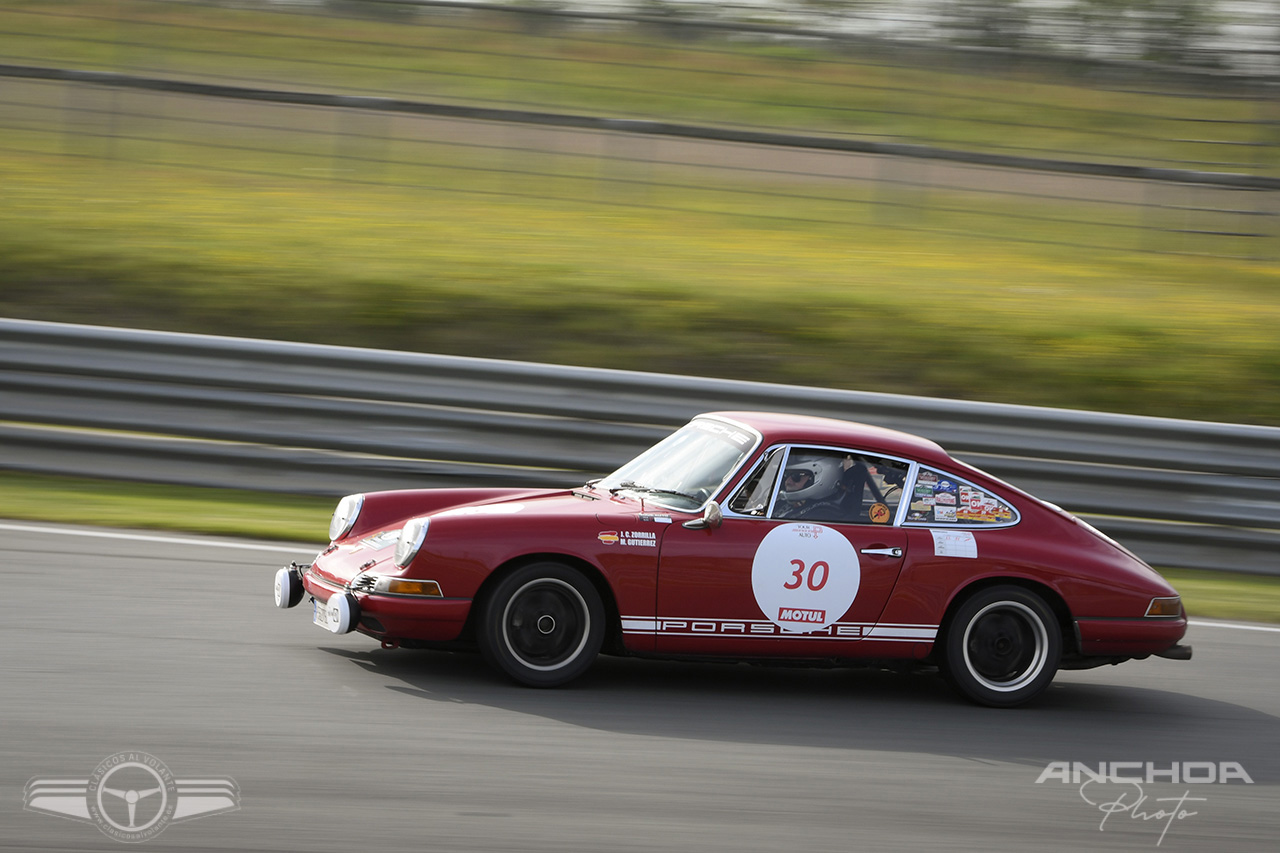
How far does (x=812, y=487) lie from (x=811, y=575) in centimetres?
41

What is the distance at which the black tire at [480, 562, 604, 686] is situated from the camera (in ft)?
17.3

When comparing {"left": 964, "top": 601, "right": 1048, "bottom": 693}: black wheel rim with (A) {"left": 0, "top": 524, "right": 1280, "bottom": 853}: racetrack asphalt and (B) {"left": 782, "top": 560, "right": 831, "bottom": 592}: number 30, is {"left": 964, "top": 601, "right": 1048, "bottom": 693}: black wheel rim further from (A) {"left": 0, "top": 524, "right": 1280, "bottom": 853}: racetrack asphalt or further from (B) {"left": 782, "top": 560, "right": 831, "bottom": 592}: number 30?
(B) {"left": 782, "top": 560, "right": 831, "bottom": 592}: number 30

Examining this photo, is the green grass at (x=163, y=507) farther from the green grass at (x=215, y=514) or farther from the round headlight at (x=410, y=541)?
the round headlight at (x=410, y=541)

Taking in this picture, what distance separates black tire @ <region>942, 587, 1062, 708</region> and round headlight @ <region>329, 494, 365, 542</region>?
2.71 meters

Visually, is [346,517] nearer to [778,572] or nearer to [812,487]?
[778,572]

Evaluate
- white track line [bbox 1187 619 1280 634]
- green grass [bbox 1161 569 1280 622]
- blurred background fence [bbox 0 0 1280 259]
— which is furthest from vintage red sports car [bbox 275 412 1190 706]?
blurred background fence [bbox 0 0 1280 259]

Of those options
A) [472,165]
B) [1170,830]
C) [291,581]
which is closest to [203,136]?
[472,165]

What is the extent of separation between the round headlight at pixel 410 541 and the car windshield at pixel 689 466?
1.05 meters

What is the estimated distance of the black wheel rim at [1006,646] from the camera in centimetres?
575

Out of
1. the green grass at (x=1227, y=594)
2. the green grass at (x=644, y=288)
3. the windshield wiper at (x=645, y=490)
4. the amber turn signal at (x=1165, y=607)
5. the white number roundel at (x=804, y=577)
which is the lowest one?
the green grass at (x=1227, y=594)

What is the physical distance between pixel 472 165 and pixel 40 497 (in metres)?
6.37

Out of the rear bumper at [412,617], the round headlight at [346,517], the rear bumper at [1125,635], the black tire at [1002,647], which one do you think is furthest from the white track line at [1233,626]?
the round headlight at [346,517]

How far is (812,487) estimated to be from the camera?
5.70 meters

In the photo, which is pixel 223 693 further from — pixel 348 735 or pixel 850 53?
pixel 850 53
